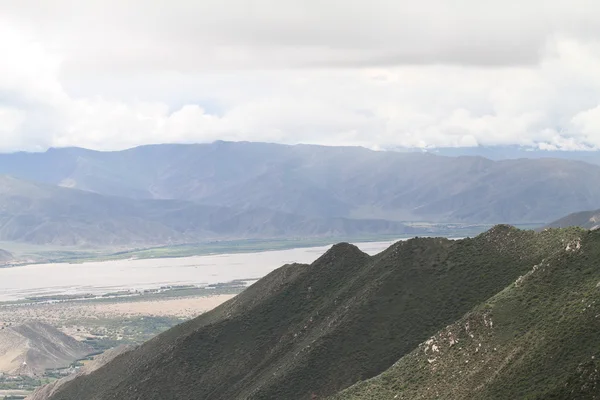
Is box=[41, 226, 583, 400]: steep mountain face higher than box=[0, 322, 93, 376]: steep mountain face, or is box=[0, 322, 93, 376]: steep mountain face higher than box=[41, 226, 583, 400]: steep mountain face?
box=[41, 226, 583, 400]: steep mountain face

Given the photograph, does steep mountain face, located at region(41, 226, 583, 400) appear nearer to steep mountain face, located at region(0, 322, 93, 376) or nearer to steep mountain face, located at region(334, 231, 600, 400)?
steep mountain face, located at region(334, 231, 600, 400)

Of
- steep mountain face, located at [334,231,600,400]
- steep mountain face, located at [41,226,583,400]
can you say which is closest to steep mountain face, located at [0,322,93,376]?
steep mountain face, located at [41,226,583,400]

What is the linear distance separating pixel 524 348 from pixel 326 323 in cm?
3165

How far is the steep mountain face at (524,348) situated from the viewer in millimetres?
59125

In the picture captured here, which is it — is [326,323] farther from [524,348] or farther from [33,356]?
[33,356]

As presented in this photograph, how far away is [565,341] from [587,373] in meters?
6.26

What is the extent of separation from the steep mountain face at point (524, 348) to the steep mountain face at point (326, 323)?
853 cm

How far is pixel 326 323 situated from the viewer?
93.6 metres

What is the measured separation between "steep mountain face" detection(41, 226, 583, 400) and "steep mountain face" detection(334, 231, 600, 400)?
8.53 m

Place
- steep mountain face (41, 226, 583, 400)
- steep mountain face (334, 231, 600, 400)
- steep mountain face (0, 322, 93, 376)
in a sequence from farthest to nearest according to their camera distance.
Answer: steep mountain face (0, 322, 93, 376) < steep mountain face (41, 226, 583, 400) < steep mountain face (334, 231, 600, 400)

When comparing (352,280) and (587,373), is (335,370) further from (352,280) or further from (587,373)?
(587,373)

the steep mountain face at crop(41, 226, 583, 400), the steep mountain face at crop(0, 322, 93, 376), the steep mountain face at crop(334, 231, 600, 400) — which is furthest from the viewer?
the steep mountain face at crop(0, 322, 93, 376)

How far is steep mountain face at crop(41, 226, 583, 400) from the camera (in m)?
85.4

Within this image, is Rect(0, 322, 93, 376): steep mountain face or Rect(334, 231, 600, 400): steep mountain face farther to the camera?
Rect(0, 322, 93, 376): steep mountain face
